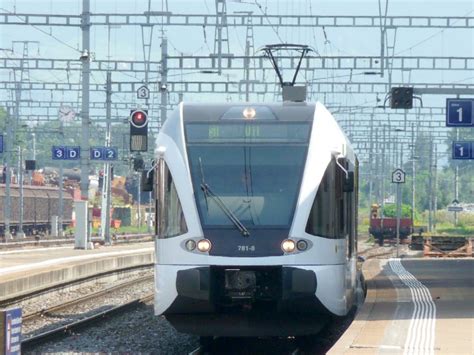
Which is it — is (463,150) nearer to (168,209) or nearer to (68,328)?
(68,328)

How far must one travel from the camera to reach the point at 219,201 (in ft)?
51.9

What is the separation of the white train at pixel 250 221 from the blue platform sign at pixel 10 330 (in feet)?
14.6

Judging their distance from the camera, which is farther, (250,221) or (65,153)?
(65,153)

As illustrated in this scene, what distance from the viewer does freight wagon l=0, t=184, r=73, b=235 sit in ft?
237

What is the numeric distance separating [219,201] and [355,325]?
240 centimetres

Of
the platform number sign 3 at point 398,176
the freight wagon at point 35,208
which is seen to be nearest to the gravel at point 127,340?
the platform number sign 3 at point 398,176

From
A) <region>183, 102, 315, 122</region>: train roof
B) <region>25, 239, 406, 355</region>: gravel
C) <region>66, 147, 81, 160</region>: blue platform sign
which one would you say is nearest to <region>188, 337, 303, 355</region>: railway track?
<region>25, 239, 406, 355</region>: gravel

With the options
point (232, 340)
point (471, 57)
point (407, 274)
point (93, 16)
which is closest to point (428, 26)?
point (471, 57)

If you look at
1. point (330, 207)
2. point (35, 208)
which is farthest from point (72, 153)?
point (330, 207)

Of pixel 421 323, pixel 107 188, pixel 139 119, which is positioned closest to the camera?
pixel 421 323

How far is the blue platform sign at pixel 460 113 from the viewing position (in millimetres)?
42781

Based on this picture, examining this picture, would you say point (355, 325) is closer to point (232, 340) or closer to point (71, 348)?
point (232, 340)

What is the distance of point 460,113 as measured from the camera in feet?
141

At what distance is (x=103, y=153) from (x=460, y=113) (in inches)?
604
